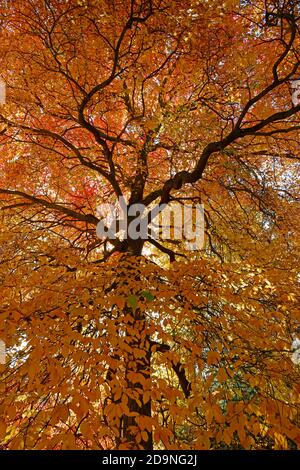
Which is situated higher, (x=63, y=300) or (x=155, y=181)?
(x=155, y=181)

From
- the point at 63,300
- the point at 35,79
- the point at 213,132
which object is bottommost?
the point at 63,300

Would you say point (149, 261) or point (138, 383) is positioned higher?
point (149, 261)

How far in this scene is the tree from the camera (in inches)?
150

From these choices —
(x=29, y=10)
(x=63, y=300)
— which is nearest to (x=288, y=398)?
(x=63, y=300)

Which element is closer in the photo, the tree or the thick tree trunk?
the thick tree trunk

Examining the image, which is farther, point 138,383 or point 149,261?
point 149,261

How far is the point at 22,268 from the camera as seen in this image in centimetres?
736

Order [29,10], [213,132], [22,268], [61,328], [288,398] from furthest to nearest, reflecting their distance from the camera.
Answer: [213,132], [22,268], [29,10], [288,398], [61,328]

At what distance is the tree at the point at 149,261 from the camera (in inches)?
150

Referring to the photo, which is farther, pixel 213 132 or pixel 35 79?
pixel 213 132

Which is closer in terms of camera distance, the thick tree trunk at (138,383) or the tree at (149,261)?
the thick tree trunk at (138,383)

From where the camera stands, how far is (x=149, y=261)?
23.6 ft

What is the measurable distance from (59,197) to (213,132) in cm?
575
